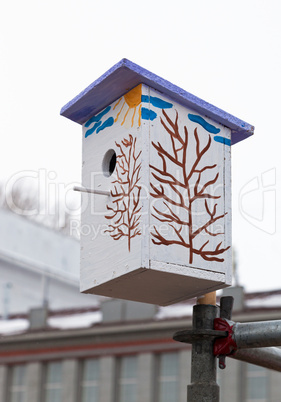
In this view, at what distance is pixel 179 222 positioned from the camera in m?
4.64

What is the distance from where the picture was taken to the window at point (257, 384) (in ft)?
82.4

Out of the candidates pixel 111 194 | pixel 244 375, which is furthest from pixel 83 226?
pixel 244 375

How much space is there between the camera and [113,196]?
4.89 m

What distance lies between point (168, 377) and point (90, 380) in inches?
98.0

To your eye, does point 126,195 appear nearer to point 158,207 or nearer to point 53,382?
point 158,207

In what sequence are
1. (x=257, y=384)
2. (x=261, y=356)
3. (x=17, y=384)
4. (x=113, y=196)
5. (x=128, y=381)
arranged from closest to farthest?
(x=261, y=356), (x=113, y=196), (x=257, y=384), (x=128, y=381), (x=17, y=384)

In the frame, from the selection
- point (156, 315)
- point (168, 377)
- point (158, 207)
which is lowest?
point (158, 207)

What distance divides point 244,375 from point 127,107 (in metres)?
21.5

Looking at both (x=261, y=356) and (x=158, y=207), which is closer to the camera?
(x=261, y=356)

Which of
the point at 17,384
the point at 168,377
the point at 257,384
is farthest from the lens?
the point at 17,384

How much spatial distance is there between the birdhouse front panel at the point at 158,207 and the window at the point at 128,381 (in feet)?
73.6

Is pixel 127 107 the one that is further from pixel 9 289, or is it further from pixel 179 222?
pixel 9 289

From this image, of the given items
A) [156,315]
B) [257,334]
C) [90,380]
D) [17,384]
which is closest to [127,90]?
[257,334]

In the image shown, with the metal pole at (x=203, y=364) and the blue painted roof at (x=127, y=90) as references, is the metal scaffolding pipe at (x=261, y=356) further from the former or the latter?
the blue painted roof at (x=127, y=90)
